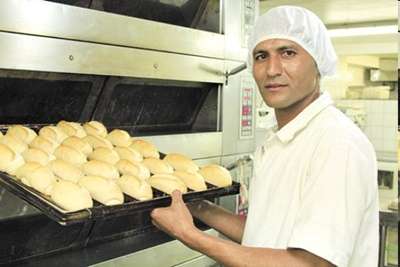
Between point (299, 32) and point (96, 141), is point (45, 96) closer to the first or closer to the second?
point (96, 141)

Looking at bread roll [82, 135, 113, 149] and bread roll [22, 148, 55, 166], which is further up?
bread roll [82, 135, 113, 149]

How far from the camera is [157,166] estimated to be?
1.40 metres

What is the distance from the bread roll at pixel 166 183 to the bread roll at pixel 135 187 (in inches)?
2.1

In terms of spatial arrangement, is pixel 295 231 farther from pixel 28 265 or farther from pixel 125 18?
pixel 125 18

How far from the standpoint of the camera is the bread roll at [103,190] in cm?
113

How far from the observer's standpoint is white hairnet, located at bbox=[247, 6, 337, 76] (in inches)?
49.3

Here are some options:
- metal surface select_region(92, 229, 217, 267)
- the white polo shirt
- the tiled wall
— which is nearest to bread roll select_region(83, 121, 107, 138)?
metal surface select_region(92, 229, 217, 267)

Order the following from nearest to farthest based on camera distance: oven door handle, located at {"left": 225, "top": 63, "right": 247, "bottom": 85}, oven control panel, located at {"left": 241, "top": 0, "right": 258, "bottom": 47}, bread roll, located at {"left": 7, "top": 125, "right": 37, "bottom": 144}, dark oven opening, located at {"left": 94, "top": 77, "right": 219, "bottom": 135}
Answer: bread roll, located at {"left": 7, "top": 125, "right": 37, "bottom": 144} < dark oven opening, located at {"left": 94, "top": 77, "right": 219, "bottom": 135} < oven door handle, located at {"left": 225, "top": 63, "right": 247, "bottom": 85} < oven control panel, located at {"left": 241, "top": 0, "right": 258, "bottom": 47}

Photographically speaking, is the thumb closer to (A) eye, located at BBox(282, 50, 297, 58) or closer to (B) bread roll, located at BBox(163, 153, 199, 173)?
(B) bread roll, located at BBox(163, 153, 199, 173)

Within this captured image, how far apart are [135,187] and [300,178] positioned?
17.4 inches

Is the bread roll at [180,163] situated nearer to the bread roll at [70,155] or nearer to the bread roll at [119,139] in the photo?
the bread roll at [119,139]

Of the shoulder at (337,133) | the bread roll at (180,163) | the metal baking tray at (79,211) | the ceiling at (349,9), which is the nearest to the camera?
the metal baking tray at (79,211)

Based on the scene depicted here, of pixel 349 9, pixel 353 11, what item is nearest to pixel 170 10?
pixel 349 9

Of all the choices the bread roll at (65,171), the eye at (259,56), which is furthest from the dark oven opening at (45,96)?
the eye at (259,56)
